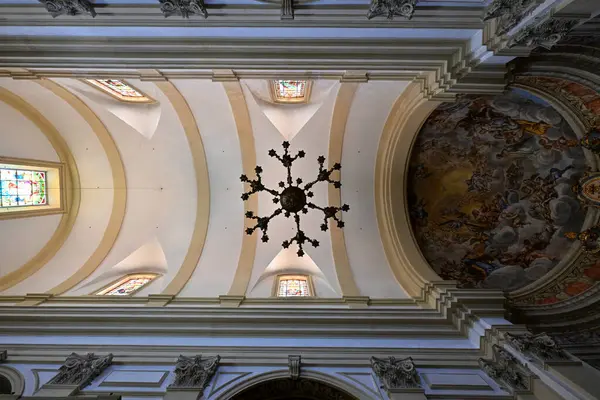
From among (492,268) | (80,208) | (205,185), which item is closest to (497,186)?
(492,268)

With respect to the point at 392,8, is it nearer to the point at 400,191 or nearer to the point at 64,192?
the point at 400,191

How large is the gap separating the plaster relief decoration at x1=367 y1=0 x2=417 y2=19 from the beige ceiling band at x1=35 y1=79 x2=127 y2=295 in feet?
25.6

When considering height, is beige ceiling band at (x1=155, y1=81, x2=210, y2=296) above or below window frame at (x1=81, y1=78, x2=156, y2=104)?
below

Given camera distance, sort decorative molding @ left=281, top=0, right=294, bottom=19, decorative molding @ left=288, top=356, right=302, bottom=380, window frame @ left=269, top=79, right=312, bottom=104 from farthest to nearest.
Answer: window frame @ left=269, top=79, right=312, bottom=104
decorative molding @ left=288, top=356, right=302, bottom=380
decorative molding @ left=281, top=0, right=294, bottom=19

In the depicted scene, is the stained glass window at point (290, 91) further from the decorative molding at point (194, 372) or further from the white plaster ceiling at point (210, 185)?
the decorative molding at point (194, 372)

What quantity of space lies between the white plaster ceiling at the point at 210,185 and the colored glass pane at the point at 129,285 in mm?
379

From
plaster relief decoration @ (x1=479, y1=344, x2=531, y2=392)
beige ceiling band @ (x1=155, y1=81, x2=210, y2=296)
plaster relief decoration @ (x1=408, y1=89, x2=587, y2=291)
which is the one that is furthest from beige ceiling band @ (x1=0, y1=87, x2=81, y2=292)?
plaster relief decoration @ (x1=479, y1=344, x2=531, y2=392)

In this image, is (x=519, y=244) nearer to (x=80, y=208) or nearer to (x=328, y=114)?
(x=328, y=114)

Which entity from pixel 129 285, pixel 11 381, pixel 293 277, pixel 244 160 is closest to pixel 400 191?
pixel 293 277

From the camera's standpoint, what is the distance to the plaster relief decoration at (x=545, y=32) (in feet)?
14.3

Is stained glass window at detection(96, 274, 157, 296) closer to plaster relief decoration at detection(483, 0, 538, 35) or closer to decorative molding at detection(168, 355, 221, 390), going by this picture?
decorative molding at detection(168, 355, 221, 390)

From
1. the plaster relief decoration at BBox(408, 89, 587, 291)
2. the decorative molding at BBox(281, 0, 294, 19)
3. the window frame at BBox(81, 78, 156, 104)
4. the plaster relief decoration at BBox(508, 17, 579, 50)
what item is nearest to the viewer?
the plaster relief decoration at BBox(508, 17, 579, 50)

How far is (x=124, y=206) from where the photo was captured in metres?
10.7

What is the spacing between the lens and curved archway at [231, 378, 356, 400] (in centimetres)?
565
